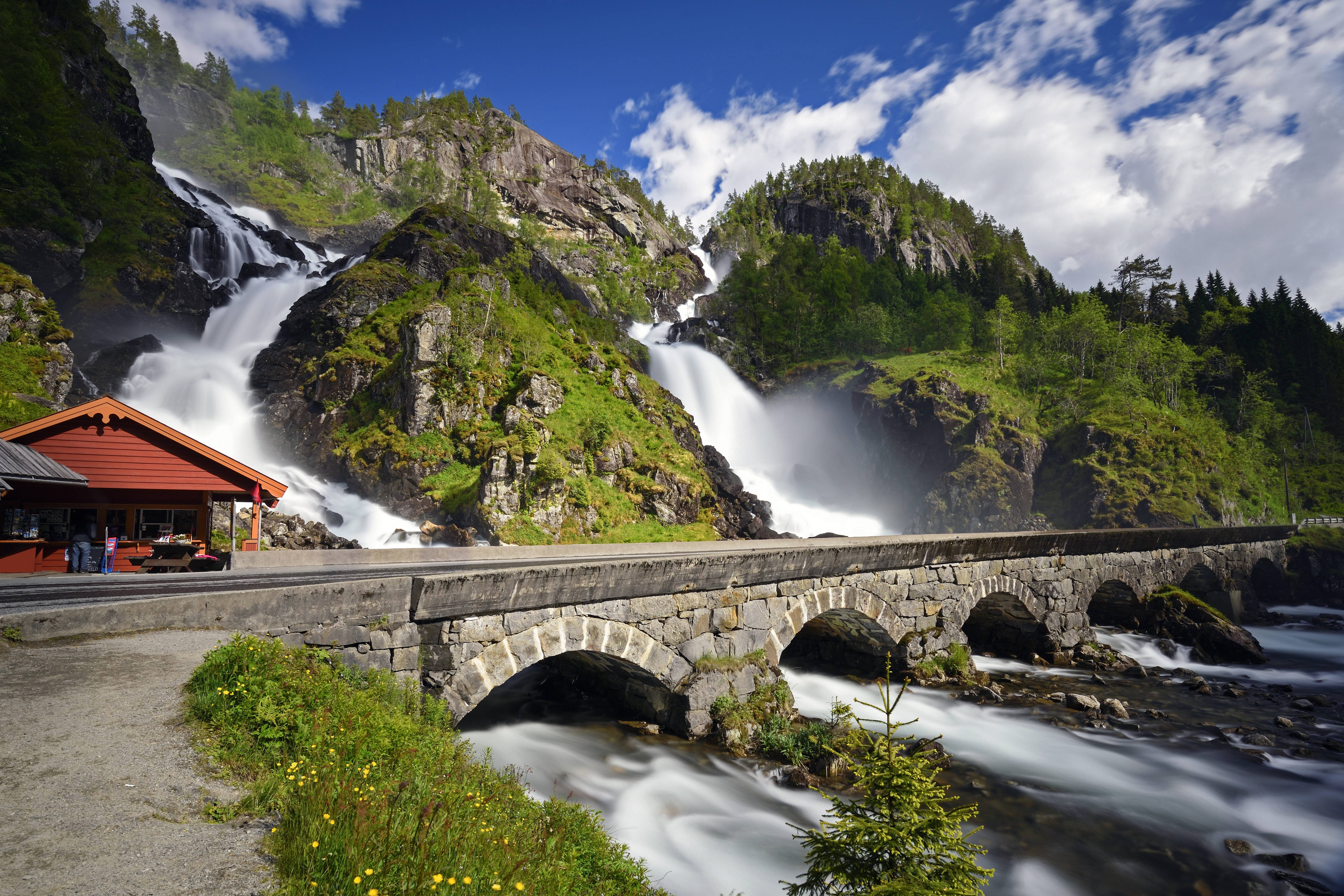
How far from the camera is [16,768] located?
12.1ft

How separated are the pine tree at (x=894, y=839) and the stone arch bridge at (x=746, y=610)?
5230mm

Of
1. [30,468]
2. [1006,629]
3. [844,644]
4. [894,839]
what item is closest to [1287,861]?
[844,644]

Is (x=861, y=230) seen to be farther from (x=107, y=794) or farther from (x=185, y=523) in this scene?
(x=107, y=794)

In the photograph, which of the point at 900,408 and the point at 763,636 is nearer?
the point at 763,636

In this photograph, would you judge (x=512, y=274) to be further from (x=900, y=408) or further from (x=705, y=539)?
(x=900, y=408)

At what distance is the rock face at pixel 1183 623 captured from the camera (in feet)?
68.6

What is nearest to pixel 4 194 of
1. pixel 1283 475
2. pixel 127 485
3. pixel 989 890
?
pixel 127 485

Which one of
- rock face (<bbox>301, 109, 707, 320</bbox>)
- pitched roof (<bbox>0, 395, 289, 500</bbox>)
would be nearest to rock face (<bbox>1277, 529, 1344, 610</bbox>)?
pitched roof (<bbox>0, 395, 289, 500</bbox>)

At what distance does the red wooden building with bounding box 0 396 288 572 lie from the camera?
15.0 meters

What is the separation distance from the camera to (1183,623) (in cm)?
2212

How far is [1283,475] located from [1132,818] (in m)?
66.5

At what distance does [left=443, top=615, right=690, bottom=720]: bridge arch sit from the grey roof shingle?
450 inches

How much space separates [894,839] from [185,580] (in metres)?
12.8

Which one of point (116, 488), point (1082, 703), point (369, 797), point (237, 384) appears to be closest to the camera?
point (369, 797)
